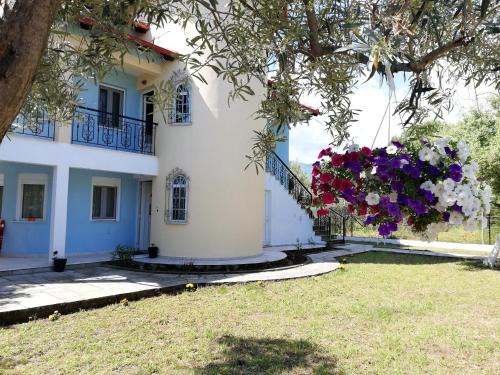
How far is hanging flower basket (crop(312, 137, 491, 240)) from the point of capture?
2.38 m

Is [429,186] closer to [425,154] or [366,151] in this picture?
[425,154]

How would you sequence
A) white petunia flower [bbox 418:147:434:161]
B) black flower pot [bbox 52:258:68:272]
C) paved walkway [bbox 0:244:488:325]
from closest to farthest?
white petunia flower [bbox 418:147:434:161]
paved walkway [bbox 0:244:488:325]
black flower pot [bbox 52:258:68:272]

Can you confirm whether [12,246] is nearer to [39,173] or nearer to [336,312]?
[39,173]

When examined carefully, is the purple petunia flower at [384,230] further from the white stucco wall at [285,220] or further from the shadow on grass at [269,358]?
the white stucco wall at [285,220]

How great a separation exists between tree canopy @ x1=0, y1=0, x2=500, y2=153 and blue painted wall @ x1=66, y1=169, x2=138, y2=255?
845 cm

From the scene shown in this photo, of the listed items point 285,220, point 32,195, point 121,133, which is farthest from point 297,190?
point 32,195

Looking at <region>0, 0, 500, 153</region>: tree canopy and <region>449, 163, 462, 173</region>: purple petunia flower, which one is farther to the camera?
<region>0, 0, 500, 153</region>: tree canopy

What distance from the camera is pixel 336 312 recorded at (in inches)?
269

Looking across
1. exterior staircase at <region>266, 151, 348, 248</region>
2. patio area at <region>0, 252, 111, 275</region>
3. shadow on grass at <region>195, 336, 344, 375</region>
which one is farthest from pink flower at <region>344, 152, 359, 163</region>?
exterior staircase at <region>266, 151, 348, 248</region>

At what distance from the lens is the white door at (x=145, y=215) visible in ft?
43.8

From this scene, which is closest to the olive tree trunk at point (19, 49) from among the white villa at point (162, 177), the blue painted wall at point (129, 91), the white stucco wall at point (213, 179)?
the white villa at point (162, 177)

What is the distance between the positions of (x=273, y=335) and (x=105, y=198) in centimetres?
890

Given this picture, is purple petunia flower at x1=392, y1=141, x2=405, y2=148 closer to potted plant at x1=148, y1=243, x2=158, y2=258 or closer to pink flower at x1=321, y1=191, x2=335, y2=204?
pink flower at x1=321, y1=191, x2=335, y2=204

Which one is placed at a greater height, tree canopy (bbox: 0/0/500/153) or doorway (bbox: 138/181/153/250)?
tree canopy (bbox: 0/0/500/153)
